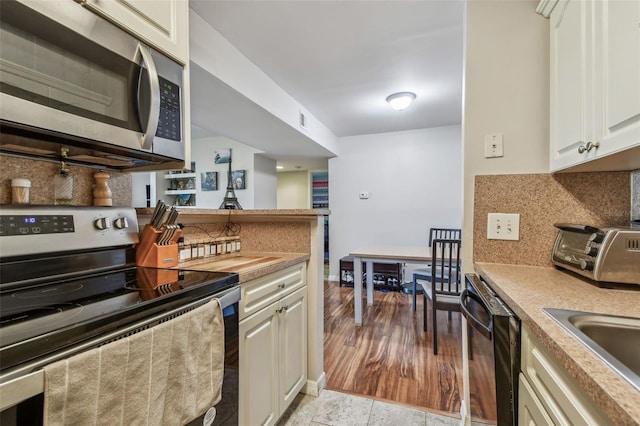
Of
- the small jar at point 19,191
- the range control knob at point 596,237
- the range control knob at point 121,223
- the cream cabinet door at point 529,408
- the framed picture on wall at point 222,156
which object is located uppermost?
the framed picture on wall at point 222,156

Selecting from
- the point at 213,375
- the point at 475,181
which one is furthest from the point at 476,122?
the point at 213,375

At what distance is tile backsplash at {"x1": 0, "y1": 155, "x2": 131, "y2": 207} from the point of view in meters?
0.93

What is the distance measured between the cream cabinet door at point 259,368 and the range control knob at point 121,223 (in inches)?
24.5

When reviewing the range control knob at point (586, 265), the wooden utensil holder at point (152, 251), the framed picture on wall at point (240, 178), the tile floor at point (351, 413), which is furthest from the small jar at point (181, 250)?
the framed picture on wall at point (240, 178)

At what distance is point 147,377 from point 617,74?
158 cm

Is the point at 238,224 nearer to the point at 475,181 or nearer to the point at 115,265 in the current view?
the point at 115,265

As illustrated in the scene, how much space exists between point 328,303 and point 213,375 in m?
2.85

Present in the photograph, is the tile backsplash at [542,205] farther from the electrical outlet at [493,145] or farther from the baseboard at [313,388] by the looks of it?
the baseboard at [313,388]

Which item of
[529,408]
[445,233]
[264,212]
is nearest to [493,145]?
[529,408]

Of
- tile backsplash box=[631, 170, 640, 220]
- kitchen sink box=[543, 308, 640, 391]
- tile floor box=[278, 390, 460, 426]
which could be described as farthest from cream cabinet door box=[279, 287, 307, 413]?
tile backsplash box=[631, 170, 640, 220]

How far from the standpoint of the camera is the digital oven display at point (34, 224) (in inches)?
33.3

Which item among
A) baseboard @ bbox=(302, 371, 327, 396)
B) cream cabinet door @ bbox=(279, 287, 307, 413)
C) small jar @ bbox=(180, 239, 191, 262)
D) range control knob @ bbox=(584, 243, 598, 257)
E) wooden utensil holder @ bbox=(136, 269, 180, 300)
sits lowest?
baseboard @ bbox=(302, 371, 327, 396)

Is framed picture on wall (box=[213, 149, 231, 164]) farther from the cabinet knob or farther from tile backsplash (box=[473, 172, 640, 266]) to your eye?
the cabinet knob

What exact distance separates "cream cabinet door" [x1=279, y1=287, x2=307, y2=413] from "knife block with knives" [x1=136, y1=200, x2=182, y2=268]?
0.60 meters
